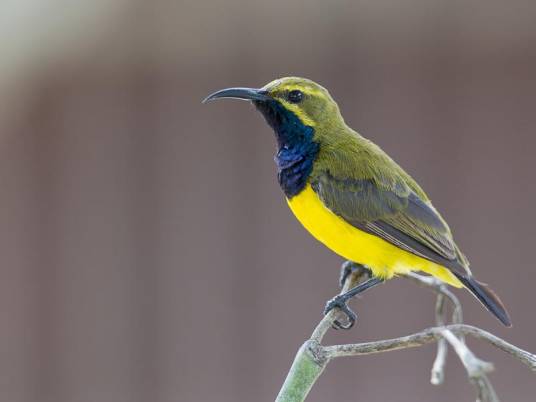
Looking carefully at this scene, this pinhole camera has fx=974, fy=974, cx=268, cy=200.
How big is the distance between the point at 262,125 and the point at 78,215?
123 cm

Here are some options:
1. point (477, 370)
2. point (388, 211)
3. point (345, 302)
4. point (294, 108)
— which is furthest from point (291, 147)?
point (477, 370)

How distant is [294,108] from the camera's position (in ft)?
9.11

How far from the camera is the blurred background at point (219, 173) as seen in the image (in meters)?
5.41

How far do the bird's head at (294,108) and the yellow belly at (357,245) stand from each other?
7.3 inches

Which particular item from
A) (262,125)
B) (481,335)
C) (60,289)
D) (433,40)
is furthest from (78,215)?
(481,335)

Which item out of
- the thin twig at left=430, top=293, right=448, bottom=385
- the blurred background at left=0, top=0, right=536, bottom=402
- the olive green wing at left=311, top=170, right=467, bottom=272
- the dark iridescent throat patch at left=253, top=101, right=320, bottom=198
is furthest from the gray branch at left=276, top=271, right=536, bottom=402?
the blurred background at left=0, top=0, right=536, bottom=402

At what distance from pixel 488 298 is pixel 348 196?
513 mm

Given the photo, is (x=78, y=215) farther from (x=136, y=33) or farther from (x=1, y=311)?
(x=136, y=33)

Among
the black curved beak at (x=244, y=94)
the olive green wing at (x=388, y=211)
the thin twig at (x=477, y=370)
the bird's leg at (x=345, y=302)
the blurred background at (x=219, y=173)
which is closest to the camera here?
the thin twig at (x=477, y=370)

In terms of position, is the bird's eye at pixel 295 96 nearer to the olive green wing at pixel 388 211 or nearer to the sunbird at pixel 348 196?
the sunbird at pixel 348 196

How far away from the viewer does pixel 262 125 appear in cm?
556

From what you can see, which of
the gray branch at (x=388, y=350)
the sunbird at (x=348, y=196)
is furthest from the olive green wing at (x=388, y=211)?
the gray branch at (x=388, y=350)

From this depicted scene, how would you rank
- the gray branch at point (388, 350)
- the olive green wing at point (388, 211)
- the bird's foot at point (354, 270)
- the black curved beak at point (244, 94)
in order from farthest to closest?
the bird's foot at point (354, 270) → the olive green wing at point (388, 211) → the black curved beak at point (244, 94) → the gray branch at point (388, 350)

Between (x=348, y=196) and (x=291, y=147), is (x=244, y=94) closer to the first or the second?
(x=291, y=147)
